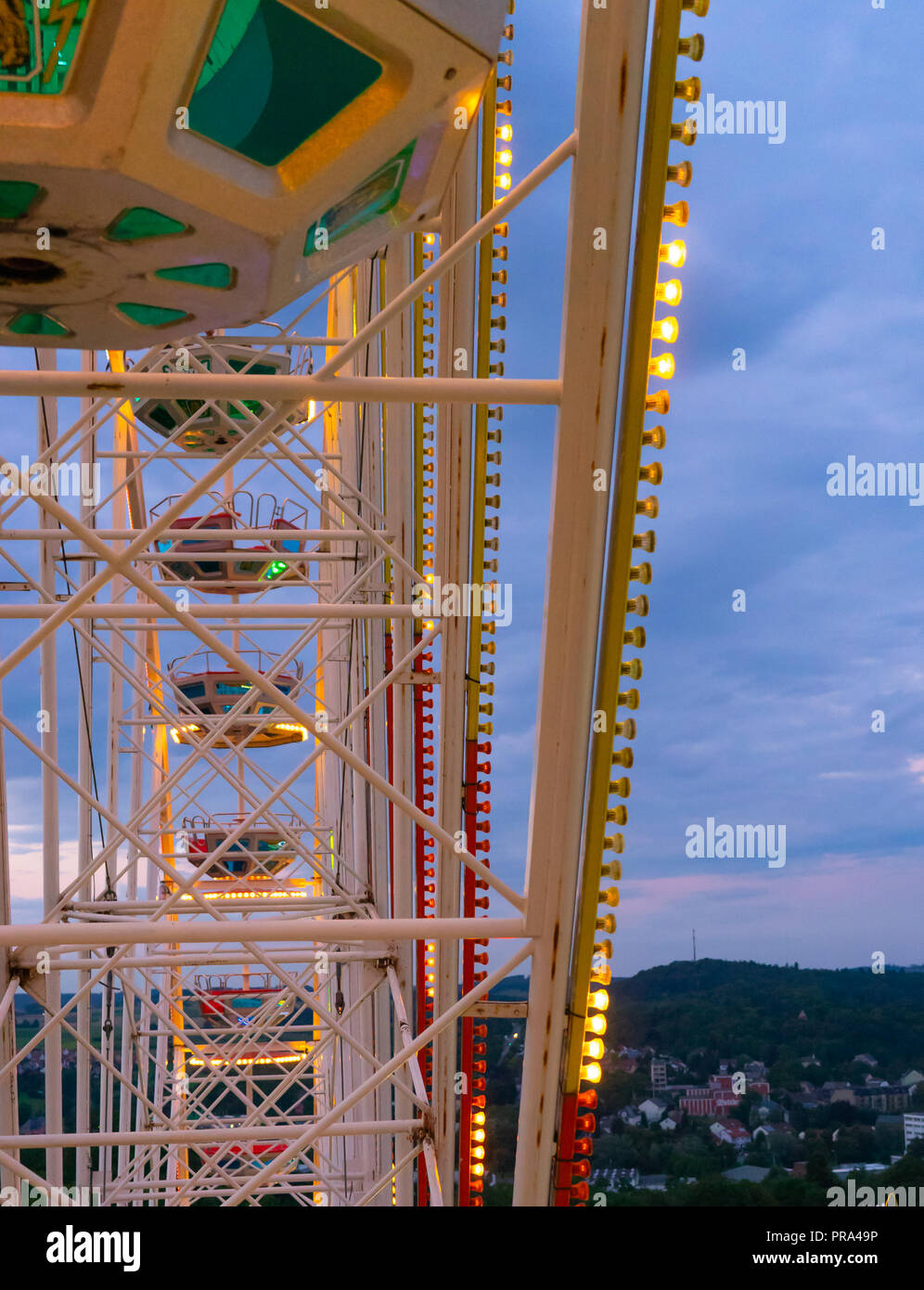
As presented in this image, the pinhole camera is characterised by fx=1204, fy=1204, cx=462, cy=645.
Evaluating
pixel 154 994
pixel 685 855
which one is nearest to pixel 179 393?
pixel 685 855

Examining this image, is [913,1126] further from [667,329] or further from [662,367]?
[667,329]

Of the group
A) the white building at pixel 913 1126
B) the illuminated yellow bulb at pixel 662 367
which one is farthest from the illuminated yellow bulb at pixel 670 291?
the white building at pixel 913 1126

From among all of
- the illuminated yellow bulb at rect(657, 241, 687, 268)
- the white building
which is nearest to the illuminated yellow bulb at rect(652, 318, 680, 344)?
the illuminated yellow bulb at rect(657, 241, 687, 268)

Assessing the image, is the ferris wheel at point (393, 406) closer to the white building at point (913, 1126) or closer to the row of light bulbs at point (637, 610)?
the row of light bulbs at point (637, 610)

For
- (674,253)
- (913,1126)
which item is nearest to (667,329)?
(674,253)

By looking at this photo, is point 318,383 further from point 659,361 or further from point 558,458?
point 659,361
